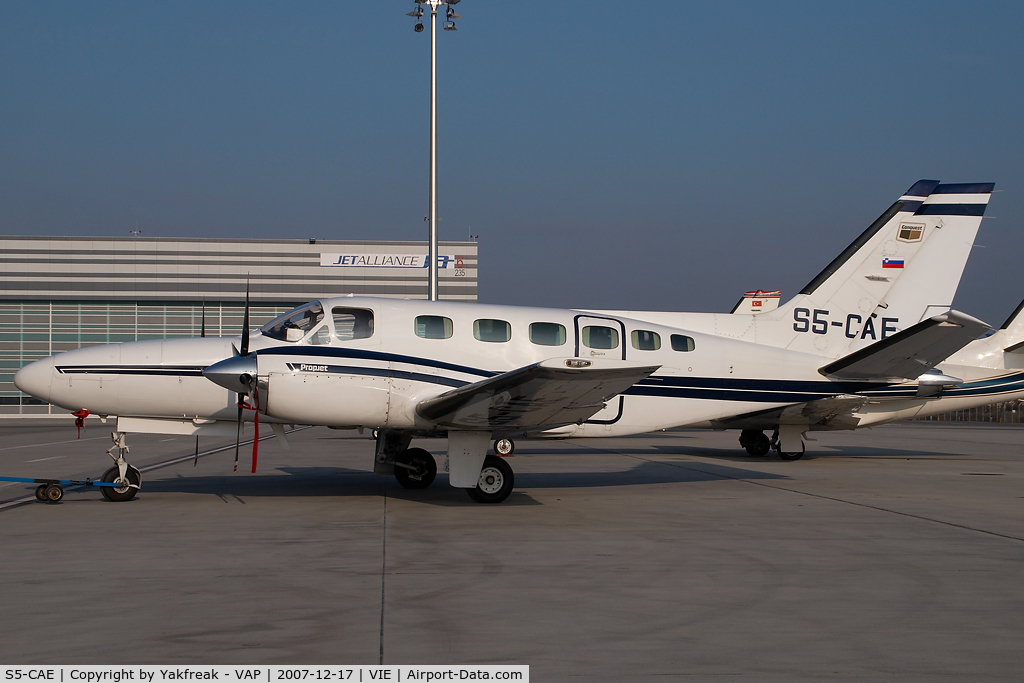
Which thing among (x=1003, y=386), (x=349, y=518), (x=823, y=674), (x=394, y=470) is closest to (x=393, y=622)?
(x=823, y=674)

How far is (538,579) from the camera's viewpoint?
6.95m

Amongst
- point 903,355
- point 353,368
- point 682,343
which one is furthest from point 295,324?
point 903,355

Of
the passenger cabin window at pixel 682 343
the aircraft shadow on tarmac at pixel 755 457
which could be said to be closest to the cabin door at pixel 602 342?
the passenger cabin window at pixel 682 343

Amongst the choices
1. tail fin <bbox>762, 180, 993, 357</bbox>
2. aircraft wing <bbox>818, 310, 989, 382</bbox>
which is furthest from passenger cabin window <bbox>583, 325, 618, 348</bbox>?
tail fin <bbox>762, 180, 993, 357</bbox>

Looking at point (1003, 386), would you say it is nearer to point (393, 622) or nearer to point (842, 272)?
point (842, 272)

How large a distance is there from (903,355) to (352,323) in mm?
10613

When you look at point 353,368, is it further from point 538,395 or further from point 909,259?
point 909,259

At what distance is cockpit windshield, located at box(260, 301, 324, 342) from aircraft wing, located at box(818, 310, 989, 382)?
926cm

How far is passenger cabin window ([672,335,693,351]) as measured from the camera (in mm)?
13375

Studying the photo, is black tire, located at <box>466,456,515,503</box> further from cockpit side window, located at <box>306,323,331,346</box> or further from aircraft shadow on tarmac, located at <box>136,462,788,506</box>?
cockpit side window, located at <box>306,323,331,346</box>

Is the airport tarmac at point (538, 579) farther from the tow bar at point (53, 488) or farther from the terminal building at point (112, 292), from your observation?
the terminal building at point (112, 292)

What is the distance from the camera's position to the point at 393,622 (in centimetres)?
559

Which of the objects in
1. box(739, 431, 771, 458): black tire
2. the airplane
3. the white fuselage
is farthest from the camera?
box(739, 431, 771, 458): black tire

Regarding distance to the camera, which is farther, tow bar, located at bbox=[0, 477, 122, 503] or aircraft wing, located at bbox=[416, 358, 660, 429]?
tow bar, located at bbox=[0, 477, 122, 503]
